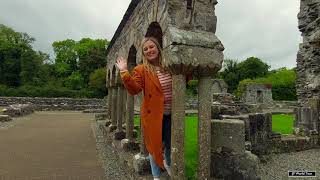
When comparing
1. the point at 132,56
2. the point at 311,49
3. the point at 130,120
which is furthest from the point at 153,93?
the point at 311,49

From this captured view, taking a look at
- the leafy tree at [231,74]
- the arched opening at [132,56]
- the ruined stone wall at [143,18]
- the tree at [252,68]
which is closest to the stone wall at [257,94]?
the leafy tree at [231,74]

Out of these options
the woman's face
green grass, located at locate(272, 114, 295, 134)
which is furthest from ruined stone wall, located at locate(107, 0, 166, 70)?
green grass, located at locate(272, 114, 295, 134)

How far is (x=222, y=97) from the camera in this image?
12.3 meters

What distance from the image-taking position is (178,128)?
4.15 metres

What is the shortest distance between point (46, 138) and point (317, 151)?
344 inches

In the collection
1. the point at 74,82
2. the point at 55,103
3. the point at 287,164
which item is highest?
the point at 74,82

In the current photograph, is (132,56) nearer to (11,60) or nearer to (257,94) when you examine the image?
(257,94)

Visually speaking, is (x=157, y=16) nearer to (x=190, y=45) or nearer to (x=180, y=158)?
(x=190, y=45)

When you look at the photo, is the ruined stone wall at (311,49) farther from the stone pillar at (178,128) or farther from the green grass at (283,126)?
the stone pillar at (178,128)

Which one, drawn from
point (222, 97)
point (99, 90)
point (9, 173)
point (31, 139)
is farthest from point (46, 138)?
point (99, 90)

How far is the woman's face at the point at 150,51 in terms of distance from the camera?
4316 mm

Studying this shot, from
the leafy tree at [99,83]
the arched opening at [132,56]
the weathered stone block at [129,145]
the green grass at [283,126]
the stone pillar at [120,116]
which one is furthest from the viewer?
the leafy tree at [99,83]

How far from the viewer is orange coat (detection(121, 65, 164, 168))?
4188 millimetres

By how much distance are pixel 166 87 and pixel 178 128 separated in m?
0.60
